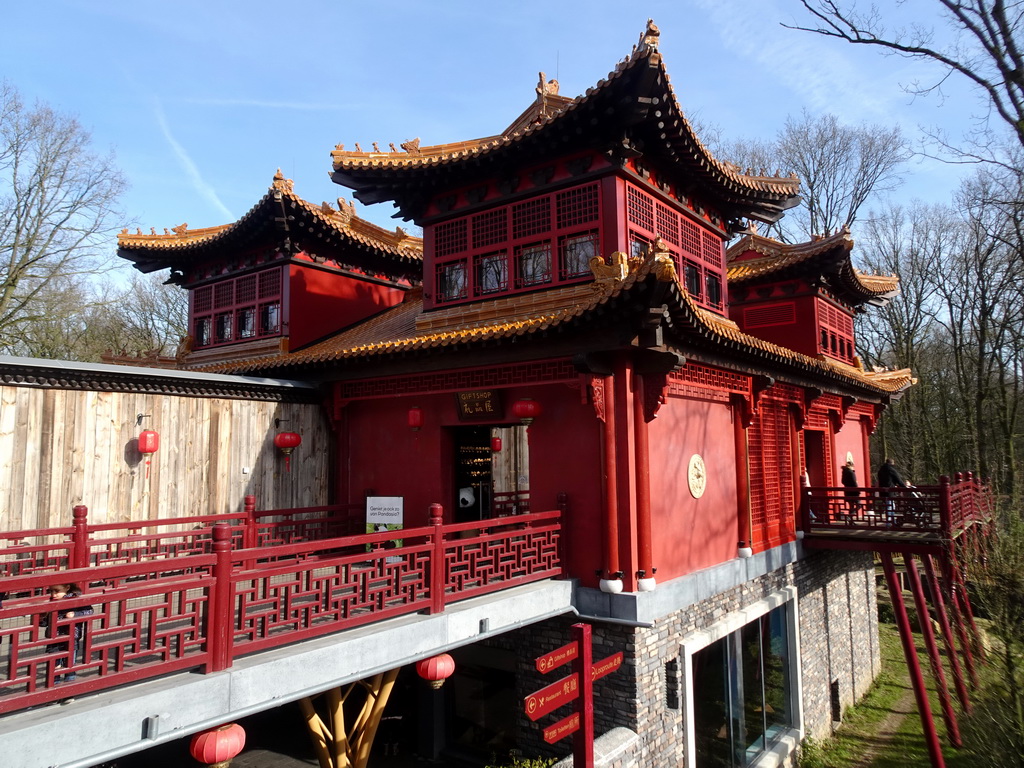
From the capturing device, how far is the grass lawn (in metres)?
10.7

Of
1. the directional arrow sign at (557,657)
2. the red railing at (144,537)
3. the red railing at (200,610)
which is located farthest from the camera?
the red railing at (144,537)

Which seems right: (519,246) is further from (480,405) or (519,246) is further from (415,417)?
(415,417)

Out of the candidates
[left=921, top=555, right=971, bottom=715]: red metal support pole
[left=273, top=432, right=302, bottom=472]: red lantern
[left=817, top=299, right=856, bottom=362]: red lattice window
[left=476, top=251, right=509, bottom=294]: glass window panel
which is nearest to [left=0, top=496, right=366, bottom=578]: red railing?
[left=273, top=432, right=302, bottom=472]: red lantern

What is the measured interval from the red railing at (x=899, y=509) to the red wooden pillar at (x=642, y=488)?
5.56 metres

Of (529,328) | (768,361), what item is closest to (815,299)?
(768,361)

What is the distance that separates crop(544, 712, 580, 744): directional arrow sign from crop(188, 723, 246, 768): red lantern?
2.08 m

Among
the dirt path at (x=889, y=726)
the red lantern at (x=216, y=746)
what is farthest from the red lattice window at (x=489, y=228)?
the dirt path at (x=889, y=726)

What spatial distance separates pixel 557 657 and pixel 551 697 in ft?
1.01

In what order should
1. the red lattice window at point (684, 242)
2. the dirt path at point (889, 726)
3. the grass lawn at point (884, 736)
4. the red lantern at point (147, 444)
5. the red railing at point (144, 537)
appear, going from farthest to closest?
the dirt path at point (889, 726) → the grass lawn at point (884, 736) → the red lattice window at point (684, 242) → the red lantern at point (147, 444) → the red railing at point (144, 537)

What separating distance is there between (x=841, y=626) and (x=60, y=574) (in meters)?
13.3

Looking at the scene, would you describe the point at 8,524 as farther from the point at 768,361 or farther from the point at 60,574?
the point at 768,361

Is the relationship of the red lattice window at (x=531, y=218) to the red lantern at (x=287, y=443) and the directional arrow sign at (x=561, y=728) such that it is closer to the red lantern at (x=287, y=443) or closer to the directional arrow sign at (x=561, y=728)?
the red lantern at (x=287, y=443)

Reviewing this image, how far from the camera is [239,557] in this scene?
4.59 metres

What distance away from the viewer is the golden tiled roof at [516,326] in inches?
267
